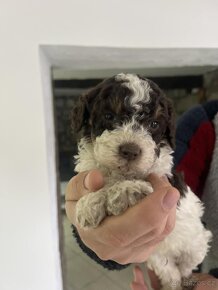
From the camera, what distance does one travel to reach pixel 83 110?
123 cm

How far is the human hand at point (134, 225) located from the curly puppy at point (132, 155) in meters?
0.03

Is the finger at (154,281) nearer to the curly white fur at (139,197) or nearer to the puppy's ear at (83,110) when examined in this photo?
the curly white fur at (139,197)

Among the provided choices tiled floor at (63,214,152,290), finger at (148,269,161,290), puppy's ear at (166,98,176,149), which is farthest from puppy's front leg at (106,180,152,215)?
tiled floor at (63,214,152,290)

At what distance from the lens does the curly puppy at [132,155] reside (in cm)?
95

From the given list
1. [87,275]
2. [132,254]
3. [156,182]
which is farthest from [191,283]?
[87,275]

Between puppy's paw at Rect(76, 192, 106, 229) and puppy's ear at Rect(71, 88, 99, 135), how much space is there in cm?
36

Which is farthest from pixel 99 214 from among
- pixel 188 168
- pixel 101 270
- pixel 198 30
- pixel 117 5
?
pixel 101 270

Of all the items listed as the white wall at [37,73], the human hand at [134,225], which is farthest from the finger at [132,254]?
the white wall at [37,73]

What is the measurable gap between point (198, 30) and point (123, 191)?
1692mm

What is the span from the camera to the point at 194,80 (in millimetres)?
3395

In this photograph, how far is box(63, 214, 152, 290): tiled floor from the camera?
114 inches

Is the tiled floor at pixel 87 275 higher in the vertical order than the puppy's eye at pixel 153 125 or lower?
lower

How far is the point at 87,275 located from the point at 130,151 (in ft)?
7.81

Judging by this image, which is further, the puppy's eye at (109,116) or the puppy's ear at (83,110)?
the puppy's ear at (83,110)
